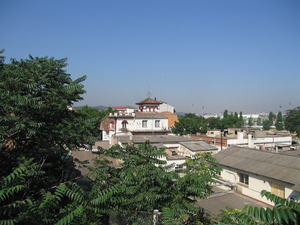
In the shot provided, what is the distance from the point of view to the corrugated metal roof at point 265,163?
49.2 feet

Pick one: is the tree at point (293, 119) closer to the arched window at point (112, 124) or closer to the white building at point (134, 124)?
the white building at point (134, 124)

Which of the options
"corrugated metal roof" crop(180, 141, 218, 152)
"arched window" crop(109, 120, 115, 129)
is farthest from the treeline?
"arched window" crop(109, 120, 115, 129)

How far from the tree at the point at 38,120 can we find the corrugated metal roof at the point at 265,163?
1403cm

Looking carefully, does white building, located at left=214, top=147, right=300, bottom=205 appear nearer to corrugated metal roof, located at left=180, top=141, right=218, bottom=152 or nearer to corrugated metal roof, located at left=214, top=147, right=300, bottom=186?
corrugated metal roof, located at left=214, top=147, right=300, bottom=186

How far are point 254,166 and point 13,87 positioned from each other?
57.3 ft

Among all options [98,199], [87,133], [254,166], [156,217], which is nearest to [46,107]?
[87,133]

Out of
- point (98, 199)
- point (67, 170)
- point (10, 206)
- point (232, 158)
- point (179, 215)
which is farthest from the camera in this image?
point (232, 158)

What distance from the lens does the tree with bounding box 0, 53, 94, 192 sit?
21.4 feet

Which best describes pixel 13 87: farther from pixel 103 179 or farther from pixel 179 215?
pixel 179 215

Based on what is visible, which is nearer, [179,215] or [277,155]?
[179,215]

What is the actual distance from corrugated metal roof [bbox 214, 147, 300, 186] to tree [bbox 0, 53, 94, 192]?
1403 cm

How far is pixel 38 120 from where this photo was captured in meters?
7.62

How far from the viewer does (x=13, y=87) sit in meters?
6.89

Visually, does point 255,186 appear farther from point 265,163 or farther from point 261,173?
point 265,163
